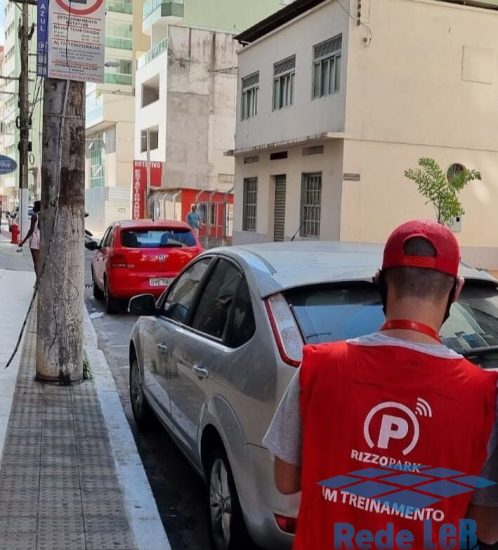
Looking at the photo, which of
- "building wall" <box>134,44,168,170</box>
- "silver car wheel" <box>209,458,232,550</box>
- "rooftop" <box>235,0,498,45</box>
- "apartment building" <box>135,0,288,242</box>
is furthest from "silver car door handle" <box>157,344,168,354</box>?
"building wall" <box>134,44,168,170</box>

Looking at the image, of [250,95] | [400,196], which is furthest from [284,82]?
[400,196]

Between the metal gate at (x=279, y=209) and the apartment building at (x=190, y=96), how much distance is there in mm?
12000

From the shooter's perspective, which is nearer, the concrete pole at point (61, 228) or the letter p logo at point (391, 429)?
the letter p logo at point (391, 429)

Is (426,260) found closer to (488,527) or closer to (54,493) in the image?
(488,527)

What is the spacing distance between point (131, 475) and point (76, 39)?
404 centimetres

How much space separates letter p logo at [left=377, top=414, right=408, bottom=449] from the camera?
62.9 inches

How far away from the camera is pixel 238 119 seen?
92.5 ft

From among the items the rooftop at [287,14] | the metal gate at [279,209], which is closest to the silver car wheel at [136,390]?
the rooftop at [287,14]

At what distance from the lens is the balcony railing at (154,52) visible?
39.3 m

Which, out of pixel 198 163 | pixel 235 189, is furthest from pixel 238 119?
pixel 198 163

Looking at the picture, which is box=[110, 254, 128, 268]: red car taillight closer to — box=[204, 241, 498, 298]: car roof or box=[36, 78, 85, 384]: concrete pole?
box=[36, 78, 85, 384]: concrete pole

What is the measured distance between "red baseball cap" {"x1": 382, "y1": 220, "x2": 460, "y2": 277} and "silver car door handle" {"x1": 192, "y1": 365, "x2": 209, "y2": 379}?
2137 millimetres

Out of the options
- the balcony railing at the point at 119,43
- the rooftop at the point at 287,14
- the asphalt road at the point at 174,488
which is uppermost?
the balcony railing at the point at 119,43

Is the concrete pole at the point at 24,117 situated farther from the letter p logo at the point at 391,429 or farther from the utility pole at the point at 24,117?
the letter p logo at the point at 391,429
